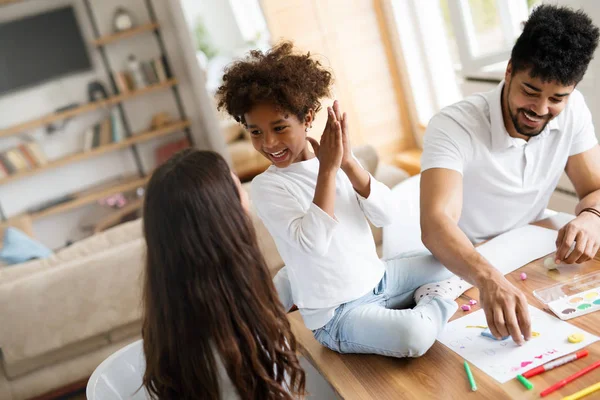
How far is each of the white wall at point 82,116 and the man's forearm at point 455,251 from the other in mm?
4624

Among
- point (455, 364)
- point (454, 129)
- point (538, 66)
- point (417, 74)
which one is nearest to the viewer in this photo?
point (455, 364)

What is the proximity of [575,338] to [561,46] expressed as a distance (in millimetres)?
769

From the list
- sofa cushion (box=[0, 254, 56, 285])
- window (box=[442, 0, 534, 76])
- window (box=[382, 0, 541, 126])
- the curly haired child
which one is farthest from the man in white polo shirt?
window (box=[442, 0, 534, 76])

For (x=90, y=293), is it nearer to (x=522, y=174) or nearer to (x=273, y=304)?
(x=273, y=304)

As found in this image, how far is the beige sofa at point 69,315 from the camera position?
2457 millimetres

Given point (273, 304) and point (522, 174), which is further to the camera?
point (522, 174)

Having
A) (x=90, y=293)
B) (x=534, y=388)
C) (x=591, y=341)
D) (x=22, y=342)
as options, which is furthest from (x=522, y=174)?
(x=22, y=342)

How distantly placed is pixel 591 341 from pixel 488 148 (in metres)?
0.76

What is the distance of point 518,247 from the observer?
4.68ft

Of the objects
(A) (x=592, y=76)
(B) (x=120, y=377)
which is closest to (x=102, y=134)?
(A) (x=592, y=76)

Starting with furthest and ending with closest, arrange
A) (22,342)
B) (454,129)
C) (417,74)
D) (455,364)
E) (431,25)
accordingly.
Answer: (417,74) < (431,25) < (22,342) < (454,129) < (455,364)

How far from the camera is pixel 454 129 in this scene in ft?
5.42

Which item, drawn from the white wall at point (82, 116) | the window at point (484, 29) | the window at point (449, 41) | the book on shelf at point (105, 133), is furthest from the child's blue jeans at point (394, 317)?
the book on shelf at point (105, 133)

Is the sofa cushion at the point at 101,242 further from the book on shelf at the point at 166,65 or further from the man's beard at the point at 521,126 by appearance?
the book on shelf at the point at 166,65
